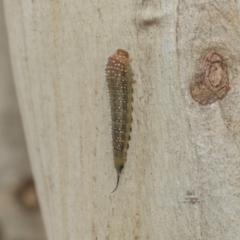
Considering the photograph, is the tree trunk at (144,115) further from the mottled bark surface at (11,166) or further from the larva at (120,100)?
the mottled bark surface at (11,166)

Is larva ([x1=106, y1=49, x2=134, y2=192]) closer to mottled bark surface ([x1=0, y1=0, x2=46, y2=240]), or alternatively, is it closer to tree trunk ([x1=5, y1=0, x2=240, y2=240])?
tree trunk ([x1=5, y1=0, x2=240, y2=240])

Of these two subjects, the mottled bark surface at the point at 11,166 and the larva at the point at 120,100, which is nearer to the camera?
the larva at the point at 120,100

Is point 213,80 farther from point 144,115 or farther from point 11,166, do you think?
point 11,166

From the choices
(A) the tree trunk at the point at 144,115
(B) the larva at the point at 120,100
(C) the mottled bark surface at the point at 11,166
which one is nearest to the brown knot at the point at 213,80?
(A) the tree trunk at the point at 144,115

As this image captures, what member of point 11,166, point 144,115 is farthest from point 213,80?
point 11,166

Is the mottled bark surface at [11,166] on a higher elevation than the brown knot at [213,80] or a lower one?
lower

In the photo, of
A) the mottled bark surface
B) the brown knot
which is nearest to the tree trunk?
the brown knot

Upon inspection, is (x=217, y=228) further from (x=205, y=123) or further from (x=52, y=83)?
(x=52, y=83)
